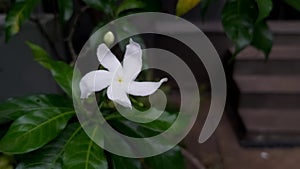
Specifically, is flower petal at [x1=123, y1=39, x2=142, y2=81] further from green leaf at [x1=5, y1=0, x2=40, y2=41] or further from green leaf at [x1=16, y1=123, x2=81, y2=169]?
green leaf at [x1=5, y1=0, x2=40, y2=41]

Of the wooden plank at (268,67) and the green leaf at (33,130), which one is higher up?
the green leaf at (33,130)

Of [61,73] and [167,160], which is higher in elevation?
[61,73]

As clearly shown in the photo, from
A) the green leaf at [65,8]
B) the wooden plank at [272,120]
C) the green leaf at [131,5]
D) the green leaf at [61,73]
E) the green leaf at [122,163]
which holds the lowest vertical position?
the wooden plank at [272,120]

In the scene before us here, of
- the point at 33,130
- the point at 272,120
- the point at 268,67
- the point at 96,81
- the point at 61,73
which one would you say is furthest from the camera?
the point at 268,67

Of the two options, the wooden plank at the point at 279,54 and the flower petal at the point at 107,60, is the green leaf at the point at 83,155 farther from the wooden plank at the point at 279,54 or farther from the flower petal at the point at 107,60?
the wooden plank at the point at 279,54

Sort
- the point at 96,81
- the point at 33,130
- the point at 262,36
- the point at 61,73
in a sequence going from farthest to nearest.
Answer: the point at 262,36
the point at 61,73
the point at 33,130
the point at 96,81

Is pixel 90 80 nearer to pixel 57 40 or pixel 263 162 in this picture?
pixel 57 40

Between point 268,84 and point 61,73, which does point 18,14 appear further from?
point 268,84

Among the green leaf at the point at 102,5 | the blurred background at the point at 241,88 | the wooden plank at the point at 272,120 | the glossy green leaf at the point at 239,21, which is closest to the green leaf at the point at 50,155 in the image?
the green leaf at the point at 102,5

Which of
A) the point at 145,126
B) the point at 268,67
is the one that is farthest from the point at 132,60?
the point at 268,67
